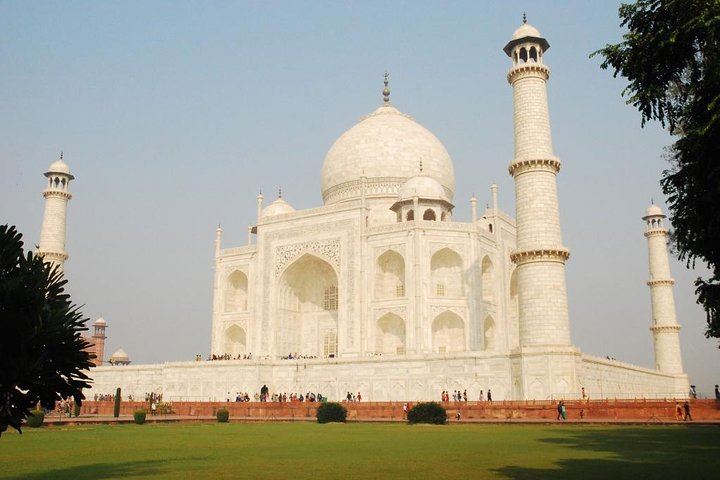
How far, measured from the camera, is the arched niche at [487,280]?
3456 cm

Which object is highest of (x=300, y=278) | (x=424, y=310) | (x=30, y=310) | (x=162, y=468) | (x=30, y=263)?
(x=300, y=278)

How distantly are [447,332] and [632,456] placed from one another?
75.3 ft

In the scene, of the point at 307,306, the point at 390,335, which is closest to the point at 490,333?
the point at 390,335

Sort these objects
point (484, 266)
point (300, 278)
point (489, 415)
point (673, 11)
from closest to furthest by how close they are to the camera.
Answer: point (673, 11) < point (489, 415) < point (484, 266) < point (300, 278)

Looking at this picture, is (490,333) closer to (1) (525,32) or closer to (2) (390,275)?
(2) (390,275)

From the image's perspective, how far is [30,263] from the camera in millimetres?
6785

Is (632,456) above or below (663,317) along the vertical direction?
below

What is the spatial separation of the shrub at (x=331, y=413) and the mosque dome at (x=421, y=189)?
15.6 m

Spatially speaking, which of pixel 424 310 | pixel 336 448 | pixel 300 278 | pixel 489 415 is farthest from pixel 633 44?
pixel 300 278

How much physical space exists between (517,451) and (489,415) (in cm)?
1034

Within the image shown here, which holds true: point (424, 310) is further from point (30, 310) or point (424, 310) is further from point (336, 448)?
point (30, 310)

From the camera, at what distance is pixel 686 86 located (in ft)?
30.5

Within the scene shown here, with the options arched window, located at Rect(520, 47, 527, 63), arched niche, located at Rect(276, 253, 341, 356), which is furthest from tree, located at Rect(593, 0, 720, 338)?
arched niche, located at Rect(276, 253, 341, 356)

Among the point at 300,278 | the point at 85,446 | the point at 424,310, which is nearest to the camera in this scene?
the point at 85,446
